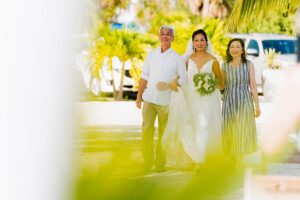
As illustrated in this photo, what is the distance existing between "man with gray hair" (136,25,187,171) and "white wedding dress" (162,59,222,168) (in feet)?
0.36

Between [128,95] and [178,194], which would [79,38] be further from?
[128,95]

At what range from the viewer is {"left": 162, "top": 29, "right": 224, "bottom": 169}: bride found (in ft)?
23.5

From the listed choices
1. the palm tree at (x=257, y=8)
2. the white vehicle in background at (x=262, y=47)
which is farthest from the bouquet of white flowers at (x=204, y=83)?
the white vehicle in background at (x=262, y=47)

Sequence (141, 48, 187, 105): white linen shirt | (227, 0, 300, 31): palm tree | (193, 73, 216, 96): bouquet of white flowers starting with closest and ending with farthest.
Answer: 1. (141, 48, 187, 105): white linen shirt
2. (193, 73, 216, 96): bouquet of white flowers
3. (227, 0, 300, 31): palm tree

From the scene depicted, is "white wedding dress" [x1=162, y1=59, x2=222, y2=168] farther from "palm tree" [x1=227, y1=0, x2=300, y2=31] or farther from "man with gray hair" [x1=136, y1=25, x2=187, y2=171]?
"palm tree" [x1=227, y1=0, x2=300, y2=31]

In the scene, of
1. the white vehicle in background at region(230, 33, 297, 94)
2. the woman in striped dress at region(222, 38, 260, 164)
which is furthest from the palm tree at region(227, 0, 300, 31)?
the white vehicle in background at region(230, 33, 297, 94)

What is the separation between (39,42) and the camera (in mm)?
468

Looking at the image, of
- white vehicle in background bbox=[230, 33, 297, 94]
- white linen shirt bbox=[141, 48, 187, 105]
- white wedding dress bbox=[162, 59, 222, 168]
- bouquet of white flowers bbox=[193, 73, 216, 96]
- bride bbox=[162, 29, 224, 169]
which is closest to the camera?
white linen shirt bbox=[141, 48, 187, 105]

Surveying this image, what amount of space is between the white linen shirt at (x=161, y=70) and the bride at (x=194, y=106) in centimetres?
17

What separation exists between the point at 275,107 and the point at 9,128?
0.17 meters

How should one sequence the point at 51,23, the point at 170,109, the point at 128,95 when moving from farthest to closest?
the point at 128,95, the point at 170,109, the point at 51,23

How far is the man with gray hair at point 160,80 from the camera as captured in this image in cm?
694

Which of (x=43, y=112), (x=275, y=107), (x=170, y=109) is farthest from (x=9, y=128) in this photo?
(x=170, y=109)

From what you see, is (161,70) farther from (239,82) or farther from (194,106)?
(239,82)
